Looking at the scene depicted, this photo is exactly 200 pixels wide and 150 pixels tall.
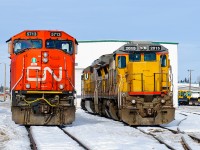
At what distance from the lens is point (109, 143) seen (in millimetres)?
10250

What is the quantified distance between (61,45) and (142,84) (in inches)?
140

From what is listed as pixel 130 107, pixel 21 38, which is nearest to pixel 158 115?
pixel 130 107

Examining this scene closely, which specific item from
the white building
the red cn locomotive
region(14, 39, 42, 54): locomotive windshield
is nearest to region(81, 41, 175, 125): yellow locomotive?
the red cn locomotive

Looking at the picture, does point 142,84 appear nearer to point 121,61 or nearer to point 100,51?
point 121,61

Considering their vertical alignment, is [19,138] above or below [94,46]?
below

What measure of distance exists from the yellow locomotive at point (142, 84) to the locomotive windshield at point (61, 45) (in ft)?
7.24

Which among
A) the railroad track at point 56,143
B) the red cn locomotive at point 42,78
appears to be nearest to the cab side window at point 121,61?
the red cn locomotive at point 42,78

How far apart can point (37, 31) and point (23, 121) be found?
3.41 m

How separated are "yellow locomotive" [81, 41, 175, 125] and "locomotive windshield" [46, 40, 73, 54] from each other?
2.21 meters

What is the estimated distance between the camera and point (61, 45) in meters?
15.9

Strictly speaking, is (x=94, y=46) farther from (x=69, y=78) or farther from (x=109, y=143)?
(x=109, y=143)

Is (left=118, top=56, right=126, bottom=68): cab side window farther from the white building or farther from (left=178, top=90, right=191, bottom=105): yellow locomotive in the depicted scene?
(left=178, top=90, right=191, bottom=105): yellow locomotive

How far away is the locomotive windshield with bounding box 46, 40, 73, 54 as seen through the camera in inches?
617

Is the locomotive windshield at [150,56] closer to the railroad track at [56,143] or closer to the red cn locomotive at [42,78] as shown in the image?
the red cn locomotive at [42,78]
